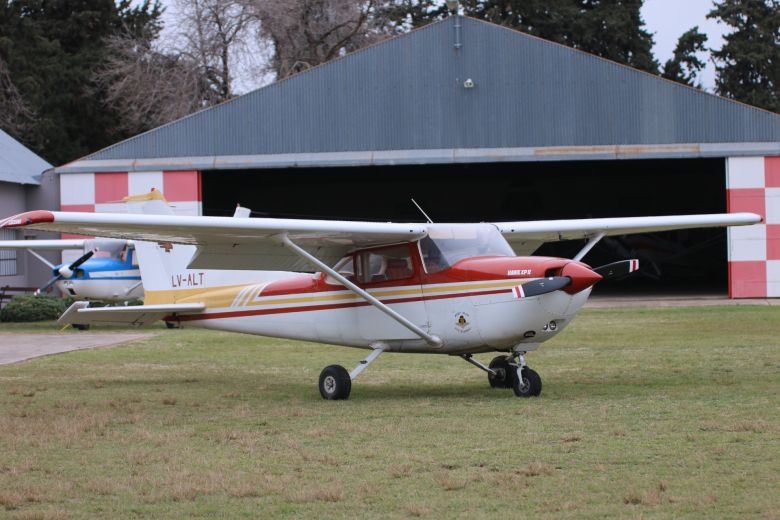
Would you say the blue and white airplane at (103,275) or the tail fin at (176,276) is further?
the blue and white airplane at (103,275)

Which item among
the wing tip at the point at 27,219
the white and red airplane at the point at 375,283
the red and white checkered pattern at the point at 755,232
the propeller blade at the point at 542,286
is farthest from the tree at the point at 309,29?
the wing tip at the point at 27,219

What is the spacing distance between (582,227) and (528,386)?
2.72m

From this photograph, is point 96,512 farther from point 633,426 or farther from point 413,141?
point 413,141

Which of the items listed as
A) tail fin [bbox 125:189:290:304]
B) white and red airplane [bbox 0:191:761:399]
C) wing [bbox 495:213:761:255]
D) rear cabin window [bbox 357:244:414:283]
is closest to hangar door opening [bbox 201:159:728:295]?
tail fin [bbox 125:189:290:304]

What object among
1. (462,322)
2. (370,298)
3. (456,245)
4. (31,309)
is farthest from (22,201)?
(462,322)

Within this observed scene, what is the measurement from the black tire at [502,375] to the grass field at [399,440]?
0.19 metres

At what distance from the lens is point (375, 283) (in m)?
11.7

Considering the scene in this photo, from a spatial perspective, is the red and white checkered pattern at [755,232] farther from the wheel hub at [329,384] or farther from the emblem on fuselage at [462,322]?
the wheel hub at [329,384]

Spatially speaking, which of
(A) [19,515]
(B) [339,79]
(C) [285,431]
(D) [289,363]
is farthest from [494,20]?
(A) [19,515]

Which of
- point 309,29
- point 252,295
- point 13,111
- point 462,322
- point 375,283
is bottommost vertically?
point 462,322

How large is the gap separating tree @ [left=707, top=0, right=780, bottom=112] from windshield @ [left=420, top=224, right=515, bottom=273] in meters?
44.9

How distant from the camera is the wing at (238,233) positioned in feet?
32.4

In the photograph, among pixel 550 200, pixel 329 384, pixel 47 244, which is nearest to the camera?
pixel 329 384

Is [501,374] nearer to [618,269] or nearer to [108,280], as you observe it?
[618,269]
